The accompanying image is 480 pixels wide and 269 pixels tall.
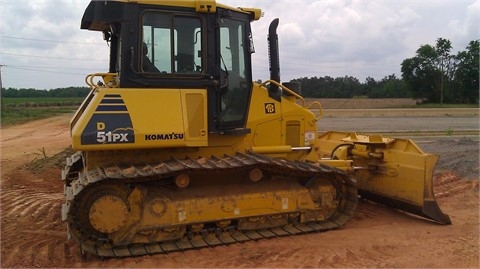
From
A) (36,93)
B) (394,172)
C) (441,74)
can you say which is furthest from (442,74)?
(36,93)

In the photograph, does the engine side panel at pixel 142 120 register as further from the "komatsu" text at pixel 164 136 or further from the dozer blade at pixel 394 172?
the dozer blade at pixel 394 172

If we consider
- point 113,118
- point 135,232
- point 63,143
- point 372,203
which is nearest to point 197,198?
point 135,232

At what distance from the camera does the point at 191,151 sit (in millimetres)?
6699

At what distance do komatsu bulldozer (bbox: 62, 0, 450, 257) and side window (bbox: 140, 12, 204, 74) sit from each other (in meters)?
0.01

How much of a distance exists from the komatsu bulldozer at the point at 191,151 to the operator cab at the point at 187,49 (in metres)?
0.01

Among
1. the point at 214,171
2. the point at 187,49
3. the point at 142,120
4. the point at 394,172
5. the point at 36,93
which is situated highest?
the point at 36,93

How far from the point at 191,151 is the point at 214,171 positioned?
607 millimetres

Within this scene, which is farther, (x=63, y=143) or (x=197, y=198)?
(x=63, y=143)

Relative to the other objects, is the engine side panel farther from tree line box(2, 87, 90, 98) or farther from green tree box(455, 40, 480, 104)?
tree line box(2, 87, 90, 98)

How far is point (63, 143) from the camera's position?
1922 cm

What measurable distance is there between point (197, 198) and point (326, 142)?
400 centimetres

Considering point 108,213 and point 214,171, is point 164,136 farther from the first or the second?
point 108,213

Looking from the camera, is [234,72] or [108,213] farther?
[234,72]

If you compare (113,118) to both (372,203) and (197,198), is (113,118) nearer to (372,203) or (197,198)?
(197,198)
